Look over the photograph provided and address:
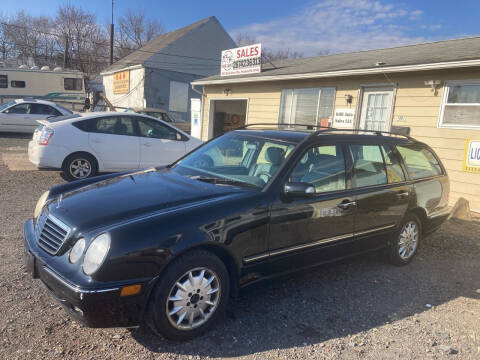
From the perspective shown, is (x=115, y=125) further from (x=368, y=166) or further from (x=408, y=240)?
(x=408, y=240)

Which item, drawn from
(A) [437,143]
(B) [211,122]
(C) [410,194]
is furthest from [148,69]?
(C) [410,194]

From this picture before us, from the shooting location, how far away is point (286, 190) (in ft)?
10.4

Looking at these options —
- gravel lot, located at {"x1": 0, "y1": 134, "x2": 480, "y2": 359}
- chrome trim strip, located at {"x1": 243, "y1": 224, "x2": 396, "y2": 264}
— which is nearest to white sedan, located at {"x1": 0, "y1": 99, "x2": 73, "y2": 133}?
gravel lot, located at {"x1": 0, "y1": 134, "x2": 480, "y2": 359}

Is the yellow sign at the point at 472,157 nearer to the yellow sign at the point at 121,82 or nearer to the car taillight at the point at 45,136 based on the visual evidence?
the car taillight at the point at 45,136

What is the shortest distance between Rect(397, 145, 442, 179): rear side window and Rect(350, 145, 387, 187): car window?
510 mm

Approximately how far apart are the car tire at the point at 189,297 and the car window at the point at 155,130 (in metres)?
5.84

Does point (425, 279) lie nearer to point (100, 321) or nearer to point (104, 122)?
point (100, 321)

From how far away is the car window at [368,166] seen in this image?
3.94 m

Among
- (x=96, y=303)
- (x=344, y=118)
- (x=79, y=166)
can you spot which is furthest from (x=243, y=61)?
(x=96, y=303)

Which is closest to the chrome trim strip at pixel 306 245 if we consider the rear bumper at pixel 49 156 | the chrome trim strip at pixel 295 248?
the chrome trim strip at pixel 295 248

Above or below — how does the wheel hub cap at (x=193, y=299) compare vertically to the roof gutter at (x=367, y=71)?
below

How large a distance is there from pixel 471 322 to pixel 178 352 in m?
2.70

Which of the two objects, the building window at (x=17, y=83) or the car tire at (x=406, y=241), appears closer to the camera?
the car tire at (x=406, y=241)

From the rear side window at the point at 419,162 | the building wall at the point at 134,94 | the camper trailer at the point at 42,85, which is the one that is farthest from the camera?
the building wall at the point at 134,94
